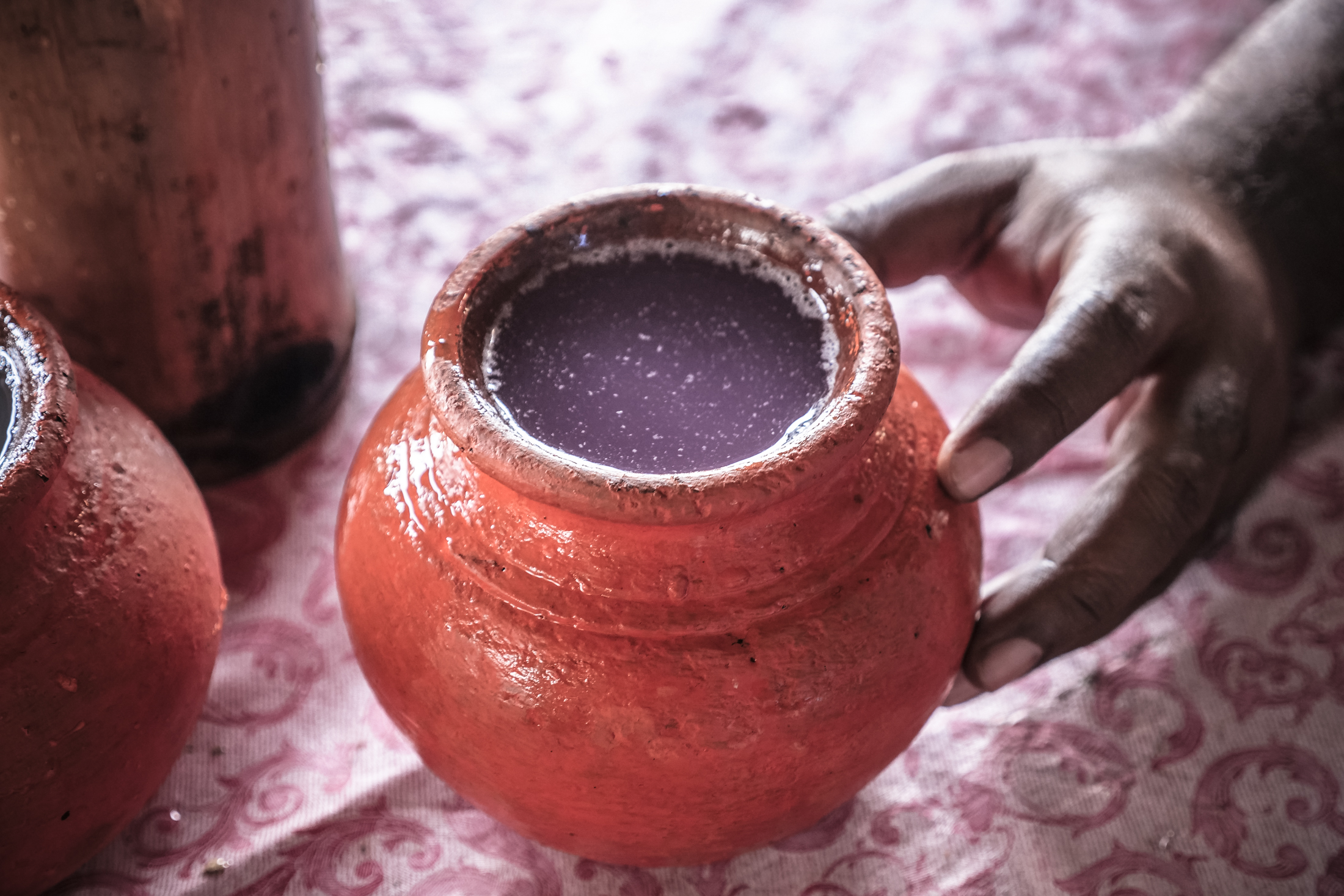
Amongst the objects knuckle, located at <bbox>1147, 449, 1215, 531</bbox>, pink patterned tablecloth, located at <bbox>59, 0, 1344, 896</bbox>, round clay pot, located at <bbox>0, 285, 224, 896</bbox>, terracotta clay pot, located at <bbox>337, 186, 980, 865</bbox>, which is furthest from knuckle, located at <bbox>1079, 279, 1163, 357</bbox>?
round clay pot, located at <bbox>0, 285, 224, 896</bbox>

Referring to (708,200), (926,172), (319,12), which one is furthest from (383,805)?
(319,12)

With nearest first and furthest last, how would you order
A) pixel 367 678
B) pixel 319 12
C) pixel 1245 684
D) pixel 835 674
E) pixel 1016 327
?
pixel 835 674 < pixel 367 678 < pixel 1245 684 < pixel 1016 327 < pixel 319 12

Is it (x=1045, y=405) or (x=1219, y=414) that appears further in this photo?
(x=1219, y=414)

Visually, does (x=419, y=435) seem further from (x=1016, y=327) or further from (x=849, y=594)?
(x=1016, y=327)

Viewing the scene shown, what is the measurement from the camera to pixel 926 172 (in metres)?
1.27

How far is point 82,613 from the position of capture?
84 centimetres

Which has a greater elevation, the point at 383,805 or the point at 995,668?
the point at 995,668

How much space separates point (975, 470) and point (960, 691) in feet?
0.80

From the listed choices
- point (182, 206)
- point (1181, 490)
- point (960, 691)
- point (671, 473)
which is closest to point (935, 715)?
point (960, 691)

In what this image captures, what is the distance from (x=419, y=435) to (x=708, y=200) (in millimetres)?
300

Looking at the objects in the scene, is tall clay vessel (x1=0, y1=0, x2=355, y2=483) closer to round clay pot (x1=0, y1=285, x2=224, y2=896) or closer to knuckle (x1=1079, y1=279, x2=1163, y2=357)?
round clay pot (x1=0, y1=285, x2=224, y2=896)

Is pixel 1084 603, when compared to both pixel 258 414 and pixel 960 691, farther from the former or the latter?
pixel 258 414

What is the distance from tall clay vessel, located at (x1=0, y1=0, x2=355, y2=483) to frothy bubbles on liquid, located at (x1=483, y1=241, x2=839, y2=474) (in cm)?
42

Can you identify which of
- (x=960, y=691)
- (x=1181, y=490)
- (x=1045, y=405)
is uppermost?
(x=1045, y=405)
